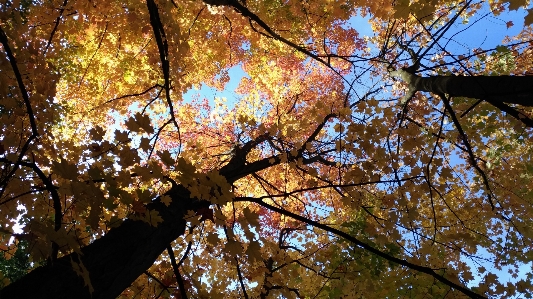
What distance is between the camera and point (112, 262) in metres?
2.58

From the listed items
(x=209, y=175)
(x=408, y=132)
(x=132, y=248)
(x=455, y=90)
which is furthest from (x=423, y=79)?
(x=132, y=248)

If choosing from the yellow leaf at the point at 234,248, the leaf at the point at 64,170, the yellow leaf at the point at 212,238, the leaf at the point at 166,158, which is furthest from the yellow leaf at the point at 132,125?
the yellow leaf at the point at 234,248

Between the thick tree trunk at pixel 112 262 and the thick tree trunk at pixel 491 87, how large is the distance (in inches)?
93.4

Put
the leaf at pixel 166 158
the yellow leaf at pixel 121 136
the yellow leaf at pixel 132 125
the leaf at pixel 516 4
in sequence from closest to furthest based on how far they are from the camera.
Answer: the leaf at pixel 166 158 < the leaf at pixel 516 4 < the yellow leaf at pixel 132 125 < the yellow leaf at pixel 121 136

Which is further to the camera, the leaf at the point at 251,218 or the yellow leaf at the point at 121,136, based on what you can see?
the yellow leaf at the point at 121,136

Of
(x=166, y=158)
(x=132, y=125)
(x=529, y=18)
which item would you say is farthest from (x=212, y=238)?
(x=529, y=18)

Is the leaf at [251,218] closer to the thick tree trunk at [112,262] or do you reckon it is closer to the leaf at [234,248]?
the leaf at [234,248]

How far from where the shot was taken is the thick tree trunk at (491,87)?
2.16 m

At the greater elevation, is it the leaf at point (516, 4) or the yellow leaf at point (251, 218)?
the leaf at point (516, 4)

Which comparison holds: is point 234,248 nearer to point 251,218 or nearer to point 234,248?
point 234,248

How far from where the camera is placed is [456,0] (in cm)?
593

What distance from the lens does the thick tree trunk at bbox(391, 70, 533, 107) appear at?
2.16 metres

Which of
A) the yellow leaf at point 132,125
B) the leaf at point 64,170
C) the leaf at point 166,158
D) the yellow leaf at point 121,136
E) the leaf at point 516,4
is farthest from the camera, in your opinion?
the yellow leaf at point 121,136

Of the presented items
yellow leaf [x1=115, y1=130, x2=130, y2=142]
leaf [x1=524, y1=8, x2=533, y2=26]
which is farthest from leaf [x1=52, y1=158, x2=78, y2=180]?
leaf [x1=524, y1=8, x2=533, y2=26]
